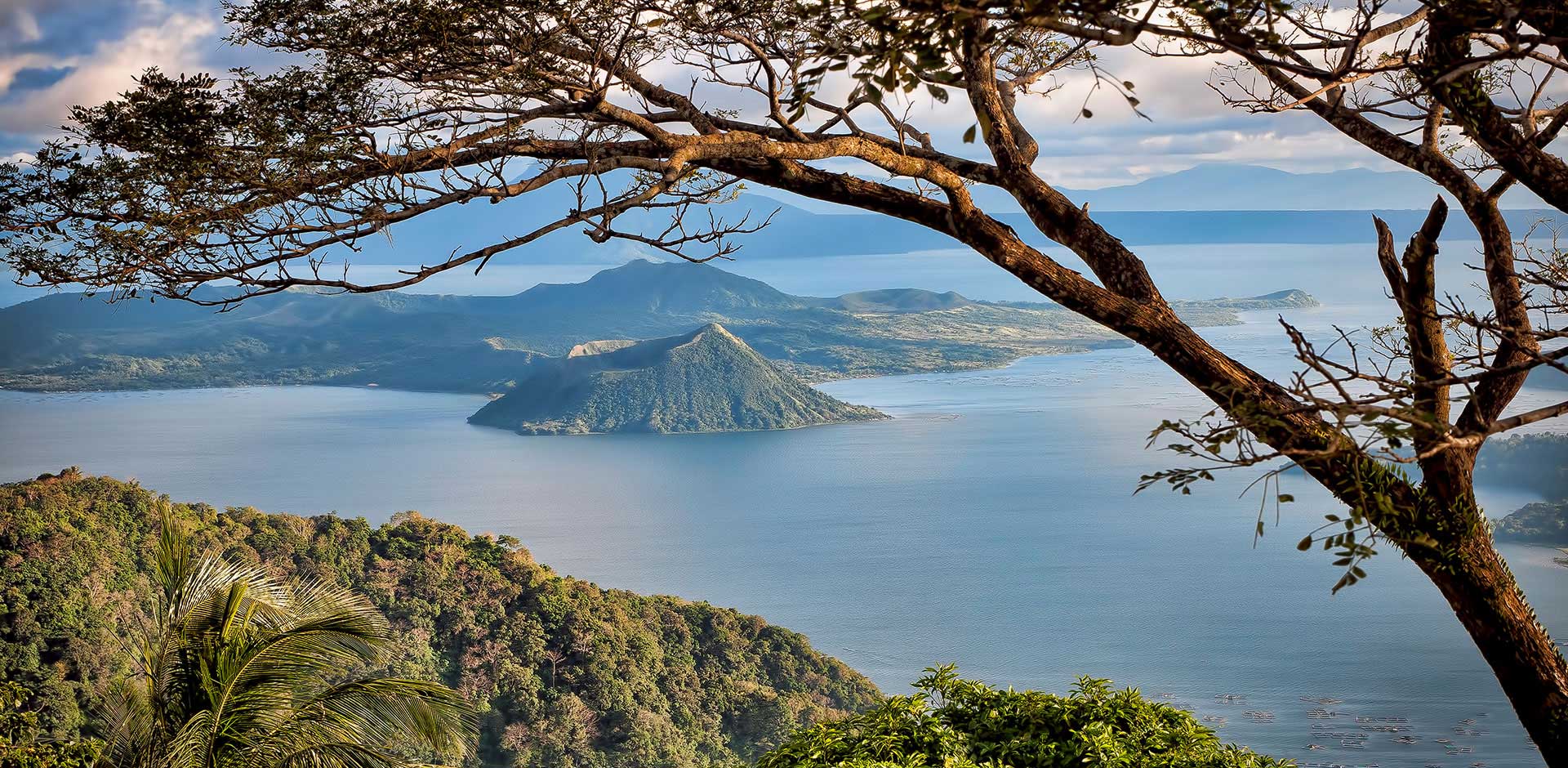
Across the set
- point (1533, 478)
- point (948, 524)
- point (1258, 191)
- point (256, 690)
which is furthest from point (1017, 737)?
point (1258, 191)

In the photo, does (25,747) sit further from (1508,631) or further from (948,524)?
(948,524)

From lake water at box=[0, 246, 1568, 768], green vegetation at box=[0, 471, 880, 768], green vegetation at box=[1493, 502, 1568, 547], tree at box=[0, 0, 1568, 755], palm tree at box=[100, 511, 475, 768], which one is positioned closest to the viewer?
tree at box=[0, 0, 1568, 755]

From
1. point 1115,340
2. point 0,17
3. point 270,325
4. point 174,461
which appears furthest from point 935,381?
point 0,17

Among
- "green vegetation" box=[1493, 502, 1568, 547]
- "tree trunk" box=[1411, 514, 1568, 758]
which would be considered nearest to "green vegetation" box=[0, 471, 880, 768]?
"tree trunk" box=[1411, 514, 1568, 758]

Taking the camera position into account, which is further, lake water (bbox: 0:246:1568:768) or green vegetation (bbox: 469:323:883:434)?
green vegetation (bbox: 469:323:883:434)

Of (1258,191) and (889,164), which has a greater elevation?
(1258,191)

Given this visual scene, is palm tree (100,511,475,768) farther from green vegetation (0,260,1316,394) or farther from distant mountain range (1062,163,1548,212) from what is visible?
distant mountain range (1062,163,1548,212)
